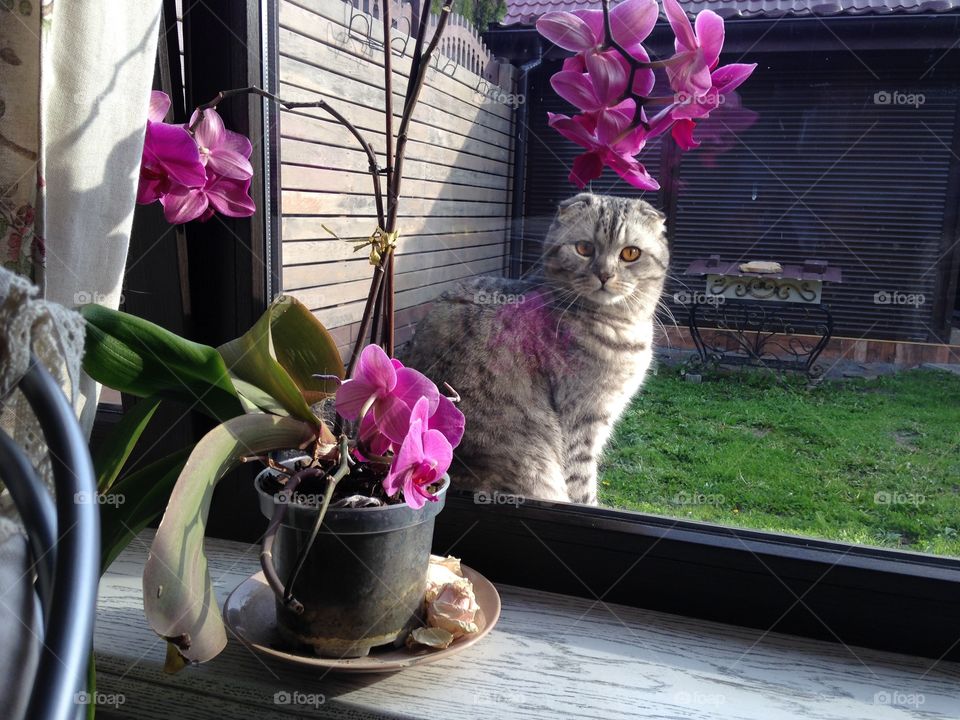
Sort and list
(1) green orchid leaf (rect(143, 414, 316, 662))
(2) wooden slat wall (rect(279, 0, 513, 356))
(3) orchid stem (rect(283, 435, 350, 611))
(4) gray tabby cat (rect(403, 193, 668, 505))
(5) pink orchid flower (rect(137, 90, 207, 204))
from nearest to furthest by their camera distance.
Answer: (1) green orchid leaf (rect(143, 414, 316, 662)) → (3) orchid stem (rect(283, 435, 350, 611)) → (5) pink orchid flower (rect(137, 90, 207, 204)) → (2) wooden slat wall (rect(279, 0, 513, 356)) → (4) gray tabby cat (rect(403, 193, 668, 505))

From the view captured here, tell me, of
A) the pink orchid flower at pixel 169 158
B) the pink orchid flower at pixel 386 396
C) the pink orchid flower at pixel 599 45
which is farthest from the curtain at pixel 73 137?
the pink orchid flower at pixel 599 45

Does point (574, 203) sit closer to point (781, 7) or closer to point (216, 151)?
point (781, 7)

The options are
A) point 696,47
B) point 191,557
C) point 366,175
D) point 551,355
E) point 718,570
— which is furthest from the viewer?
point 551,355

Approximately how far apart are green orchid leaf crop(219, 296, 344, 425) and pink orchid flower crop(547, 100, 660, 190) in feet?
1.04

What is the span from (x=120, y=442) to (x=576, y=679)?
536mm

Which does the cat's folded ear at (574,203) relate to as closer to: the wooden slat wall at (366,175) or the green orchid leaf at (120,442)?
the wooden slat wall at (366,175)

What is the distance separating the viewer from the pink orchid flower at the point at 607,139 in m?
0.71

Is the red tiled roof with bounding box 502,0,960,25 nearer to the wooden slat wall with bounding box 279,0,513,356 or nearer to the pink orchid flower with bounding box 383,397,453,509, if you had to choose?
the wooden slat wall with bounding box 279,0,513,356

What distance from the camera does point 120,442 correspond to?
72cm

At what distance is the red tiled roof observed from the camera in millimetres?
733

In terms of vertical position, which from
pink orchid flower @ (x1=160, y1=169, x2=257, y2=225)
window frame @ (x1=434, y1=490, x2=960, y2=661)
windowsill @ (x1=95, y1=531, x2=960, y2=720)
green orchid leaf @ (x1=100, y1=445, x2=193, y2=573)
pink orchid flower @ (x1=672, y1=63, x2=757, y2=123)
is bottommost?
windowsill @ (x1=95, y1=531, x2=960, y2=720)

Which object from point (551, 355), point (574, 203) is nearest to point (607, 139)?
point (574, 203)

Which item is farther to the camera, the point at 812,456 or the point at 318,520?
the point at 812,456

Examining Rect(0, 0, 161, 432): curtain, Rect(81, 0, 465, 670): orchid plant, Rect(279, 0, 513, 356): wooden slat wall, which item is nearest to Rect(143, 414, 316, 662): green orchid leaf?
Rect(81, 0, 465, 670): orchid plant
